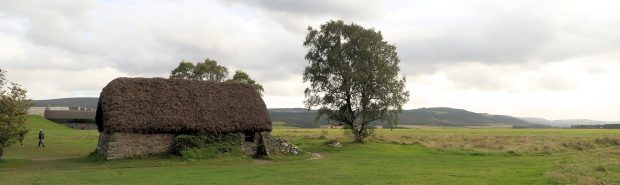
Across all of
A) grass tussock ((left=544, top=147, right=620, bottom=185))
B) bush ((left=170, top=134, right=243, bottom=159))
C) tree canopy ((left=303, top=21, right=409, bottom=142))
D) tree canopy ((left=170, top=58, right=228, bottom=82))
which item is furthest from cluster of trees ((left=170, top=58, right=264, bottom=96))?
grass tussock ((left=544, top=147, right=620, bottom=185))

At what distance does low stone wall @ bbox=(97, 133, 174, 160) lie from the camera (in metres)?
31.2

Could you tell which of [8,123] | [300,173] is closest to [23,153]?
[8,123]

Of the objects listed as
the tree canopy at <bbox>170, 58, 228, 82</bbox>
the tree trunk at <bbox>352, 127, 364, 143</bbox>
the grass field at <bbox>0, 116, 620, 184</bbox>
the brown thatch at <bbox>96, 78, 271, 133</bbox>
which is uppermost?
the tree canopy at <bbox>170, 58, 228, 82</bbox>

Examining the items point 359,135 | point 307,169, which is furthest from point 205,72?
point 307,169

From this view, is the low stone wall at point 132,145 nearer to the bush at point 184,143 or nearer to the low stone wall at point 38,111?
the bush at point 184,143

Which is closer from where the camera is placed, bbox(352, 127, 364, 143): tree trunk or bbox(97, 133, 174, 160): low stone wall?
bbox(97, 133, 174, 160): low stone wall

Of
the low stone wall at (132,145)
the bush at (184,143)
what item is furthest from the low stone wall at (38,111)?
the bush at (184,143)

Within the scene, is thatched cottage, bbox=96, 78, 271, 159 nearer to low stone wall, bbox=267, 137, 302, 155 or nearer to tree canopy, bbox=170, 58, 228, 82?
low stone wall, bbox=267, 137, 302, 155

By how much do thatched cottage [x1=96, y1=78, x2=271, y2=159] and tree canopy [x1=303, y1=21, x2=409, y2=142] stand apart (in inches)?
464

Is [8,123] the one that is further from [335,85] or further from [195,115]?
[335,85]

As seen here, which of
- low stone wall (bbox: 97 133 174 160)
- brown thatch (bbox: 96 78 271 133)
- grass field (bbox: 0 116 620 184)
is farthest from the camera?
brown thatch (bbox: 96 78 271 133)

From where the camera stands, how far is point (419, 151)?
4206 cm

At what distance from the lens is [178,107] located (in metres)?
34.5

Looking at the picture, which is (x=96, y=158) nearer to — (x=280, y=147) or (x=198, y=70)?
(x=280, y=147)
